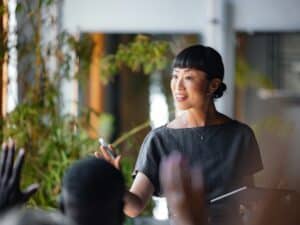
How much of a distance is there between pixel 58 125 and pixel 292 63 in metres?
1.59

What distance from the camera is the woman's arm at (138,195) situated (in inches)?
80.9

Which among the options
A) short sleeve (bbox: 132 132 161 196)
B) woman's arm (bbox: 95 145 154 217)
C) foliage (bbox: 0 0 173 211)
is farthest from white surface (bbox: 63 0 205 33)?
woman's arm (bbox: 95 145 154 217)

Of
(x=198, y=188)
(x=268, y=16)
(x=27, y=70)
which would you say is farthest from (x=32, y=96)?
(x=198, y=188)

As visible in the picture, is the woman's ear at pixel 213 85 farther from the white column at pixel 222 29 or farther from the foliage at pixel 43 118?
the white column at pixel 222 29

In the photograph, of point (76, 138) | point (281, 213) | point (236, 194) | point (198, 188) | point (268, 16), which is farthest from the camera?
point (268, 16)

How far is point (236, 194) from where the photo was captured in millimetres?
2166

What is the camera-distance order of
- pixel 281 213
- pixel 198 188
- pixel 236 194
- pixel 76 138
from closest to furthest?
pixel 198 188 → pixel 281 213 → pixel 236 194 → pixel 76 138

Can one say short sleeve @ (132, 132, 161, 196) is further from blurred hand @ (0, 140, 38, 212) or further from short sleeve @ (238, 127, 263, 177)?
blurred hand @ (0, 140, 38, 212)

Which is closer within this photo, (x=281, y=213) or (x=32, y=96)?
(x=281, y=213)

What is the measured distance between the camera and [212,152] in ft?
7.48

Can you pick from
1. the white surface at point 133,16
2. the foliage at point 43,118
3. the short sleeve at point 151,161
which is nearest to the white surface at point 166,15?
the white surface at point 133,16

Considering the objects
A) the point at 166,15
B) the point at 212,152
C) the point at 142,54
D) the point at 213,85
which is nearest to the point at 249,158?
the point at 212,152

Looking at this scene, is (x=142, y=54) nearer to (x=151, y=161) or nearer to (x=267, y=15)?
(x=267, y=15)

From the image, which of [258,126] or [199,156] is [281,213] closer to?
[199,156]
